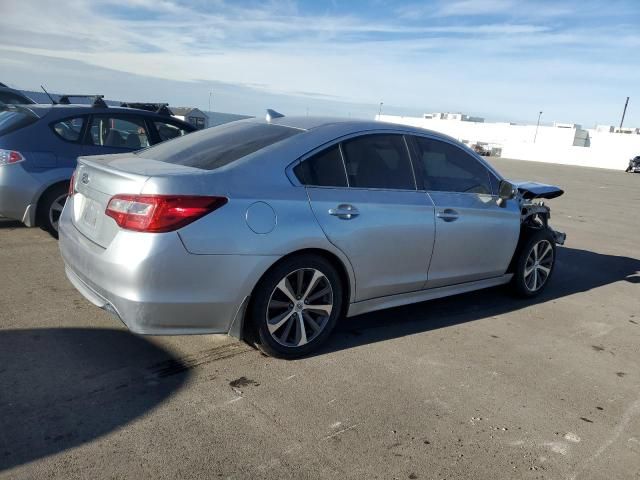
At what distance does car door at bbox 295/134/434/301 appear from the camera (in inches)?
153

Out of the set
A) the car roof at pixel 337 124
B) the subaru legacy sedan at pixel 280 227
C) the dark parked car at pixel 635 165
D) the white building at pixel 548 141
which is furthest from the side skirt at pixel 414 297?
the dark parked car at pixel 635 165

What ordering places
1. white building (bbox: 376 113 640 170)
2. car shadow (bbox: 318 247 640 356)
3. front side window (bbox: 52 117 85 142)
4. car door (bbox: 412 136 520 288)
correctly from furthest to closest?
white building (bbox: 376 113 640 170) → front side window (bbox: 52 117 85 142) → car door (bbox: 412 136 520 288) → car shadow (bbox: 318 247 640 356)

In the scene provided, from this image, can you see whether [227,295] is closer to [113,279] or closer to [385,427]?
[113,279]

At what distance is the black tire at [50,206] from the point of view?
6141 millimetres

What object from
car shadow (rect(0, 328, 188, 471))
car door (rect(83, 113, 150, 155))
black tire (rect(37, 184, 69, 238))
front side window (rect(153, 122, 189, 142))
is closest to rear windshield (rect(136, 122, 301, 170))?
car shadow (rect(0, 328, 188, 471))

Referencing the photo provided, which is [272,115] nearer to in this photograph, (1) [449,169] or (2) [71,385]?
(1) [449,169]

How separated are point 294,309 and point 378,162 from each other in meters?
1.29

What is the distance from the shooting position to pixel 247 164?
3.65 metres

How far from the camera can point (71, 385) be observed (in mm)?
3307

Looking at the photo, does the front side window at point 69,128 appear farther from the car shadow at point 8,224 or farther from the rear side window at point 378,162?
the rear side window at point 378,162

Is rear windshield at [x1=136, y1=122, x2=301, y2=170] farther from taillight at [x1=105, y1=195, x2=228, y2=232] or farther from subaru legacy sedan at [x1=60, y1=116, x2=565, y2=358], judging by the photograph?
taillight at [x1=105, y1=195, x2=228, y2=232]

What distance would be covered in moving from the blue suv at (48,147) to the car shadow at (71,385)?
2527 mm

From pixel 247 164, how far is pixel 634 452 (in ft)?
9.04

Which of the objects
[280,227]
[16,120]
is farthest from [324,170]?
[16,120]
